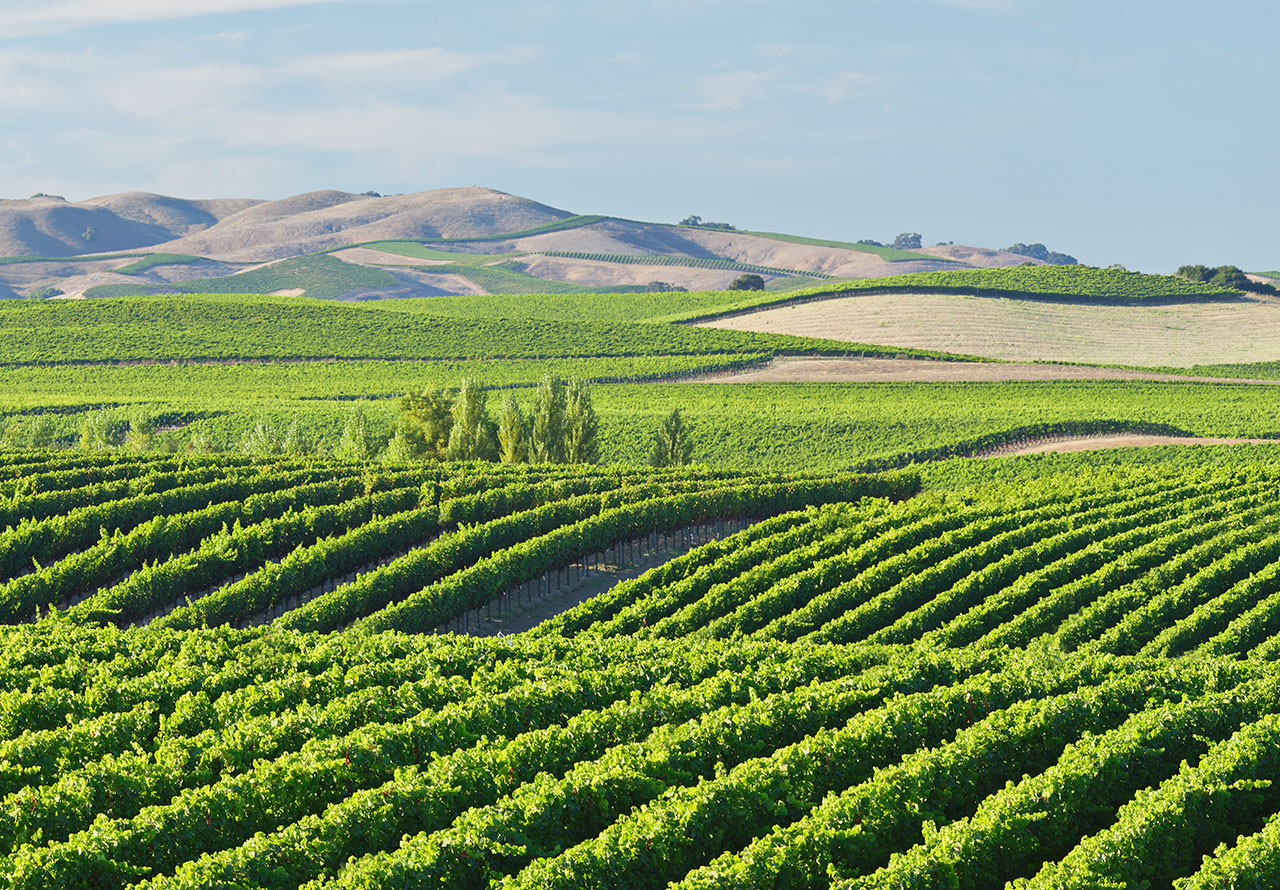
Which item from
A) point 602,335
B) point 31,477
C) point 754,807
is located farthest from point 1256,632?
point 602,335

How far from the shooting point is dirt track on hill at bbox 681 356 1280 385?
310 feet

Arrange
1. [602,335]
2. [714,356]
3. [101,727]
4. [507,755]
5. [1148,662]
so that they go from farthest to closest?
[602,335] → [714,356] → [1148,662] → [101,727] → [507,755]

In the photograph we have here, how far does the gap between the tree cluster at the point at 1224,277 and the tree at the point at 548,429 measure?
111 metres

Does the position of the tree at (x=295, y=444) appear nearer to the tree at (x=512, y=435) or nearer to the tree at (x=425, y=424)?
the tree at (x=425, y=424)

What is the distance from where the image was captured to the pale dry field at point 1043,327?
→ 109 m

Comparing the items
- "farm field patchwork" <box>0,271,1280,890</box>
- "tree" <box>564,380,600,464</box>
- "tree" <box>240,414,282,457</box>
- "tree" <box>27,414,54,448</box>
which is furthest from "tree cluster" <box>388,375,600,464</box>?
"tree" <box>27,414,54,448</box>

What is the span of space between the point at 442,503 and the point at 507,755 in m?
24.9

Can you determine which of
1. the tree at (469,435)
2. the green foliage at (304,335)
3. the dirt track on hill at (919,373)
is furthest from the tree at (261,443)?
the dirt track on hill at (919,373)

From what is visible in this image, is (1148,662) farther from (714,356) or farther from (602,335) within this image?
(602,335)

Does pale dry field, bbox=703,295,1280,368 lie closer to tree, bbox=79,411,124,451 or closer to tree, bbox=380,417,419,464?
tree, bbox=380,417,419,464

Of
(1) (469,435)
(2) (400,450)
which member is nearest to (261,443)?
(2) (400,450)

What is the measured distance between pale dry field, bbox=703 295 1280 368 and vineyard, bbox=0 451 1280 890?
235 ft

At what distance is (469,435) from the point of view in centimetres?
6094

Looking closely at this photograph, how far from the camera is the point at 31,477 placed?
42812 millimetres
